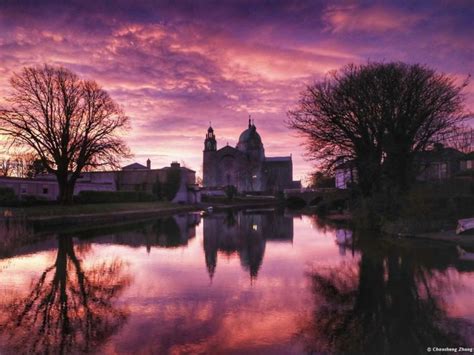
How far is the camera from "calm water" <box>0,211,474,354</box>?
728 centimetres

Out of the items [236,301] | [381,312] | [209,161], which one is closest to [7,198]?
[236,301]

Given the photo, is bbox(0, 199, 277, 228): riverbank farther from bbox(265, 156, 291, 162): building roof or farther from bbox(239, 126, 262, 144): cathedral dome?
bbox(265, 156, 291, 162): building roof

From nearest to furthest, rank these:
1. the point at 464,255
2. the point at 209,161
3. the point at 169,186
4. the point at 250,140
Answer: the point at 464,255
the point at 169,186
the point at 209,161
the point at 250,140

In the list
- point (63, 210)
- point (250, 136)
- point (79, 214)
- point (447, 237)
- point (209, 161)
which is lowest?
point (447, 237)

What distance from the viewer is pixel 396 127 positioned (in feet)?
93.0

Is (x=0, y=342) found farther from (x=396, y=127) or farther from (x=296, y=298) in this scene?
(x=396, y=127)

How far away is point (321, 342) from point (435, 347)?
5.99 ft

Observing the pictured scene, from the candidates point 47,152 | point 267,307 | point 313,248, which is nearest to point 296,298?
point 267,307

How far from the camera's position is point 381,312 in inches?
355

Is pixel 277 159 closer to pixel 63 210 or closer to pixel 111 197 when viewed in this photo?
pixel 111 197

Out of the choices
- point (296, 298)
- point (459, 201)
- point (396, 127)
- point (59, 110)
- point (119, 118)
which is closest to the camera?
point (296, 298)

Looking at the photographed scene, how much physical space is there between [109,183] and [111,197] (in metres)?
20.6

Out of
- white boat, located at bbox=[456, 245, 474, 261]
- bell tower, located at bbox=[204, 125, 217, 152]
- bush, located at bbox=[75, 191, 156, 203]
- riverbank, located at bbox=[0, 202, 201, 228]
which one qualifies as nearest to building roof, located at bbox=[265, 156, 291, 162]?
bell tower, located at bbox=[204, 125, 217, 152]

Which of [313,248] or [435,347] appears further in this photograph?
[313,248]
